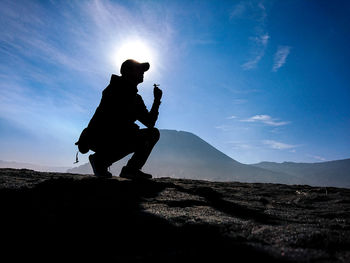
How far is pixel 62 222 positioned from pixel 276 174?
727ft

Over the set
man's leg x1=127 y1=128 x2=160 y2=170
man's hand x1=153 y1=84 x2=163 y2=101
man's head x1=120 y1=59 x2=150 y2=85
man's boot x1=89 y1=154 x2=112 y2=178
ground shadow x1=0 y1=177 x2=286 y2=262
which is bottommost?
ground shadow x1=0 y1=177 x2=286 y2=262

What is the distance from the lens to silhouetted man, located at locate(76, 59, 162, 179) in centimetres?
399

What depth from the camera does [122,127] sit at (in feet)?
13.4

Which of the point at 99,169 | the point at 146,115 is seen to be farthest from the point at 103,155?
the point at 146,115

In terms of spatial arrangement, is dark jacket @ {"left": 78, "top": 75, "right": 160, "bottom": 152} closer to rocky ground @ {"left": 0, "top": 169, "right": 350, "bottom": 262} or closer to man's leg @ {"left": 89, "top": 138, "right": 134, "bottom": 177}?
man's leg @ {"left": 89, "top": 138, "right": 134, "bottom": 177}

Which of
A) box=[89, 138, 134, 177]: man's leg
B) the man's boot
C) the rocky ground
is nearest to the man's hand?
box=[89, 138, 134, 177]: man's leg

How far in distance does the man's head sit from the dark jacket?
142 millimetres

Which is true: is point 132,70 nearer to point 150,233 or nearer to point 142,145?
point 142,145

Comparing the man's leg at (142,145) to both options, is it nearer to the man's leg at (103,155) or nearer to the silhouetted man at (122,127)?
the silhouetted man at (122,127)

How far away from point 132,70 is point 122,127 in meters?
1.08

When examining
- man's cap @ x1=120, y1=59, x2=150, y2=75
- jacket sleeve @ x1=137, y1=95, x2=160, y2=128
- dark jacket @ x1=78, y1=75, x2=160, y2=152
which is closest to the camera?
dark jacket @ x1=78, y1=75, x2=160, y2=152

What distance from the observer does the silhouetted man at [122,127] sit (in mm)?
3992

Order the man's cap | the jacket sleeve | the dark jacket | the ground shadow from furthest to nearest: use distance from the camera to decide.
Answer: the jacket sleeve
the man's cap
the dark jacket
the ground shadow

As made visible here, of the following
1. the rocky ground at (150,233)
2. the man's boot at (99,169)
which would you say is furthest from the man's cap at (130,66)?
the rocky ground at (150,233)
